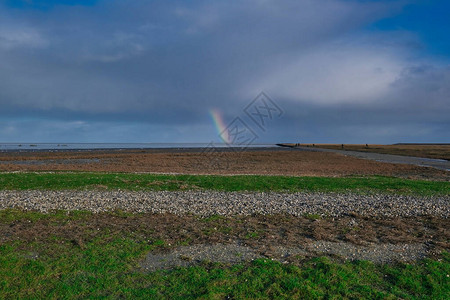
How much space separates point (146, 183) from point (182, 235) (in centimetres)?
1494

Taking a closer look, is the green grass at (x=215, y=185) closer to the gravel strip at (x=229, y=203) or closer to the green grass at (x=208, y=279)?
the gravel strip at (x=229, y=203)

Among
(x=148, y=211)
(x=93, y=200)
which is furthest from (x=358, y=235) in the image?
(x=93, y=200)

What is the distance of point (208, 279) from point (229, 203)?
1035 cm

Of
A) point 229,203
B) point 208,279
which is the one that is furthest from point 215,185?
point 208,279

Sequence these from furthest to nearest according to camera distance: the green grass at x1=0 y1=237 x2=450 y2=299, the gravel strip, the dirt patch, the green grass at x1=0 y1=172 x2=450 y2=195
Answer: the dirt patch
the green grass at x1=0 y1=172 x2=450 y2=195
the gravel strip
the green grass at x1=0 y1=237 x2=450 y2=299

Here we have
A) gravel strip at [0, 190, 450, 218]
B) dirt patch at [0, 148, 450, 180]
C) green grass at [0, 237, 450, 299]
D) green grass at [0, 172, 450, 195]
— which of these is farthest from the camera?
dirt patch at [0, 148, 450, 180]

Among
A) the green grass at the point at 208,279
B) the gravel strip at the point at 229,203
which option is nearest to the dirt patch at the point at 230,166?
the gravel strip at the point at 229,203

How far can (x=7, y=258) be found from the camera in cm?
983

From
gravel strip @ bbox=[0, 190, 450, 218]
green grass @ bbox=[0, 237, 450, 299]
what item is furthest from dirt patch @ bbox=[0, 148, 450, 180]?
green grass @ bbox=[0, 237, 450, 299]

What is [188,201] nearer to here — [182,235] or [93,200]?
[93,200]

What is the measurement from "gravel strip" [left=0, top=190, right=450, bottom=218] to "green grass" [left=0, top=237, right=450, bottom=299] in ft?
21.8

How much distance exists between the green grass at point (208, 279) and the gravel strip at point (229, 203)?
6656 millimetres

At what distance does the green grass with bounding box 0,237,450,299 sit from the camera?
321 inches

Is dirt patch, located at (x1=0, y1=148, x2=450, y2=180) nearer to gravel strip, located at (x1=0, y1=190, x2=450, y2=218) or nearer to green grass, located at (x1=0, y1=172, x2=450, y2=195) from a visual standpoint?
green grass, located at (x1=0, y1=172, x2=450, y2=195)
